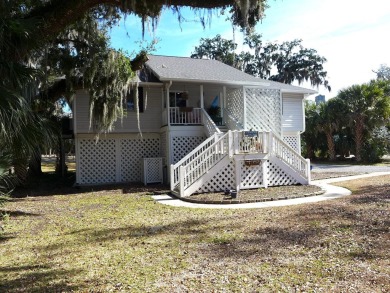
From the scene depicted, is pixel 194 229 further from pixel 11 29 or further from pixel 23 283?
pixel 11 29

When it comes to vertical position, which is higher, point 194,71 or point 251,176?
point 194,71

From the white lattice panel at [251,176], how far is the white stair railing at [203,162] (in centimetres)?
85

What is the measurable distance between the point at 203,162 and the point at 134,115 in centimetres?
524

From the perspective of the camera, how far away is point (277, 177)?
11875 millimetres

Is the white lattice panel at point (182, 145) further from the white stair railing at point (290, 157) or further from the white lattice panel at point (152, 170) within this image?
the white stair railing at point (290, 157)

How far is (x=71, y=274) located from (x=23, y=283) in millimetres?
544

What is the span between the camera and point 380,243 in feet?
16.1

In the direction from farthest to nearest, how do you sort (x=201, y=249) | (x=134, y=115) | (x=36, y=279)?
(x=134, y=115) < (x=201, y=249) < (x=36, y=279)

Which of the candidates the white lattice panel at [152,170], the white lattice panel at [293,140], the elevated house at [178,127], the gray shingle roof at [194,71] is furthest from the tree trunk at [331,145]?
the white lattice panel at [152,170]

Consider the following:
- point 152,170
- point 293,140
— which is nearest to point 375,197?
point 152,170

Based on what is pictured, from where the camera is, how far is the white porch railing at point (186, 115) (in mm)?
14266

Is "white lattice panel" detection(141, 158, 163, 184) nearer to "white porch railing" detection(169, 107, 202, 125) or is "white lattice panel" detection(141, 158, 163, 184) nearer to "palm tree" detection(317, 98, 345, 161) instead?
"white porch railing" detection(169, 107, 202, 125)

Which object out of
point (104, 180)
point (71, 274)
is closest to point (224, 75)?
point (104, 180)

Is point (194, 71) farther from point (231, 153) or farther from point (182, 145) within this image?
point (231, 153)
